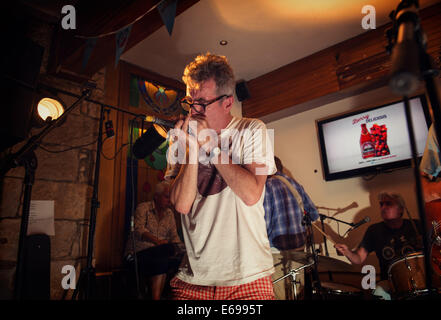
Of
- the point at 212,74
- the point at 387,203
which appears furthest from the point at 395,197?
the point at 212,74

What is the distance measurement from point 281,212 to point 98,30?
2.62 meters

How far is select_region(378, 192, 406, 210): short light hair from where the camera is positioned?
3438mm

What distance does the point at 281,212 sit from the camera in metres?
3.25

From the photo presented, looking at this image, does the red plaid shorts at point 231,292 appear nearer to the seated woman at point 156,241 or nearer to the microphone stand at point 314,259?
the microphone stand at point 314,259

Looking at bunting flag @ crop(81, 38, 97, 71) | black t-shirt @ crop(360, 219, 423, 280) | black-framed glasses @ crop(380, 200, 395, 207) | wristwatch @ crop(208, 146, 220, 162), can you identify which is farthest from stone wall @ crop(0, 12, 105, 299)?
black-framed glasses @ crop(380, 200, 395, 207)

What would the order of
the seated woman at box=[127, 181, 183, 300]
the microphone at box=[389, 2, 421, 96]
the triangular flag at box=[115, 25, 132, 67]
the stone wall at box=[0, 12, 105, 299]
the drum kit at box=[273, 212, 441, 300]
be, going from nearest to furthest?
the microphone at box=[389, 2, 421, 96] → the drum kit at box=[273, 212, 441, 300] → the stone wall at box=[0, 12, 105, 299] → the triangular flag at box=[115, 25, 132, 67] → the seated woman at box=[127, 181, 183, 300]

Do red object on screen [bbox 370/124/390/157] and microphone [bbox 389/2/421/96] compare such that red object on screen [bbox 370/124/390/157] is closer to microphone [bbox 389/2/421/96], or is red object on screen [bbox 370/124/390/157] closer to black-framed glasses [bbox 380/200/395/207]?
black-framed glasses [bbox 380/200/395/207]

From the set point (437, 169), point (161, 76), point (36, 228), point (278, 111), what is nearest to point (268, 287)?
point (437, 169)

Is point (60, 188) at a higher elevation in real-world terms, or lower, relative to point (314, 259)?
higher

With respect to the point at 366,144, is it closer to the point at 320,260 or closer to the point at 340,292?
the point at 320,260

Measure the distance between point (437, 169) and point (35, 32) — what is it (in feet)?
13.7

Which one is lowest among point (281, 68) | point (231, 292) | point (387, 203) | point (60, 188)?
point (231, 292)

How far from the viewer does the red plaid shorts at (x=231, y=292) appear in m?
1.08

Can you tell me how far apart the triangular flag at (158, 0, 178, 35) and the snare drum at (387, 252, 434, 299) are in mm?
2729
